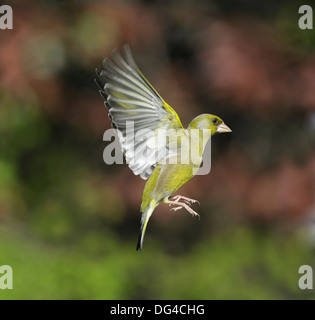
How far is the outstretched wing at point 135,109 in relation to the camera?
646 millimetres

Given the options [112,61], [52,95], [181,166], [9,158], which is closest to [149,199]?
[181,166]

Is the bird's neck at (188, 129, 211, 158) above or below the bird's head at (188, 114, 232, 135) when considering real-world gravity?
below

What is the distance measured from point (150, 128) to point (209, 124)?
0.08 meters

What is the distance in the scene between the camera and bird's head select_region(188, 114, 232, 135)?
2.20 feet

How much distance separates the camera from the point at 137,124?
26.5 inches

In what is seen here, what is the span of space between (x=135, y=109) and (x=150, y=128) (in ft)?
0.11

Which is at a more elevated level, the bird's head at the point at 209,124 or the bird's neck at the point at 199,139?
the bird's head at the point at 209,124

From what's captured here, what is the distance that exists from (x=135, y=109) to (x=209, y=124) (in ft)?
0.33

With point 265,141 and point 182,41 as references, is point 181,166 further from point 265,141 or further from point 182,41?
point 265,141

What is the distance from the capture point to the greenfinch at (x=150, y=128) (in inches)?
25.6

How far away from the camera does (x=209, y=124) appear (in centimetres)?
68

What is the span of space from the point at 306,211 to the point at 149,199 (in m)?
1.38

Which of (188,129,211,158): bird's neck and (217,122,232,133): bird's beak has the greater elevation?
(217,122,232,133): bird's beak

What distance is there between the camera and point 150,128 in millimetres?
667
